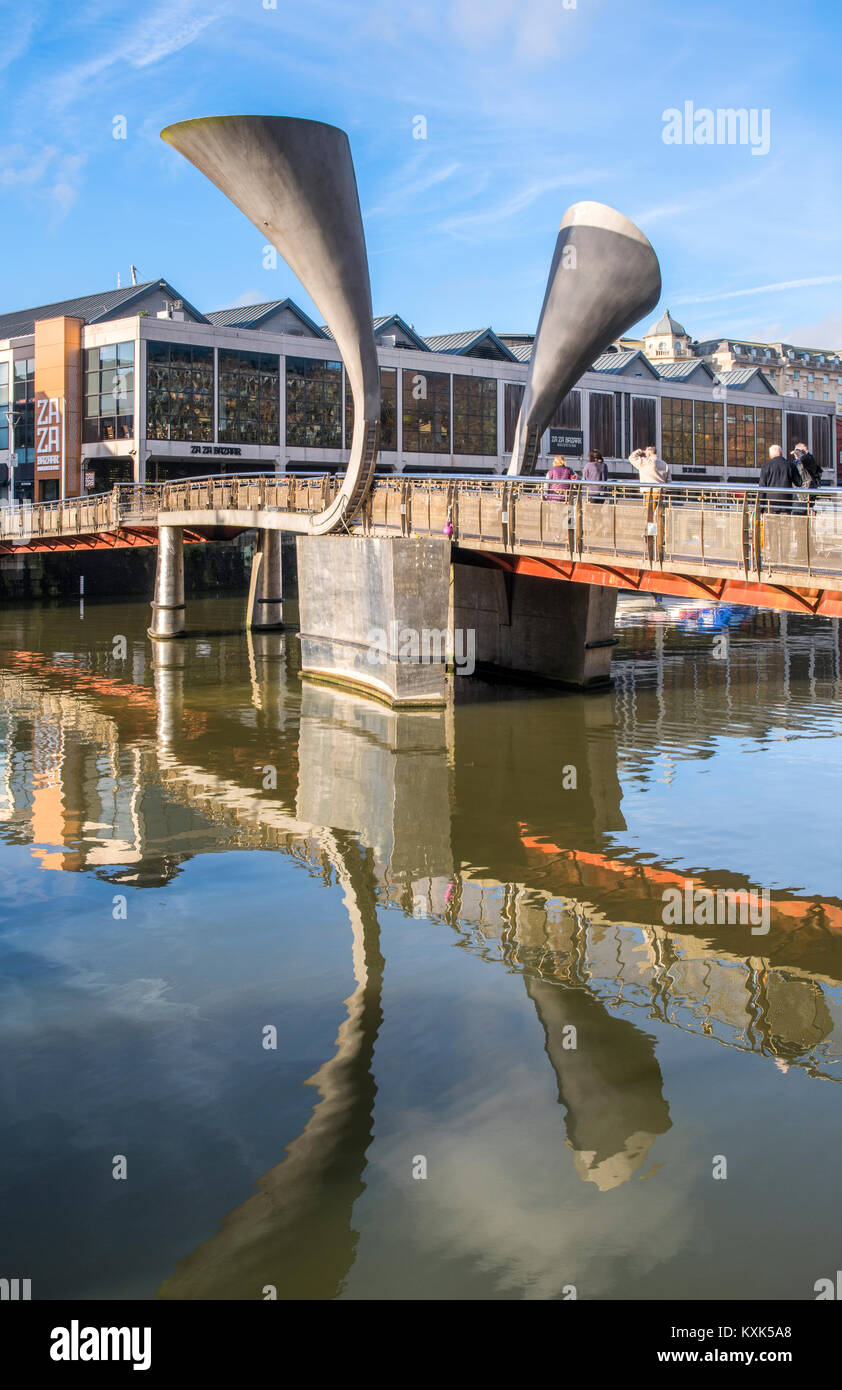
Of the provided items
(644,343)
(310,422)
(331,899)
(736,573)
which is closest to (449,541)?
(736,573)

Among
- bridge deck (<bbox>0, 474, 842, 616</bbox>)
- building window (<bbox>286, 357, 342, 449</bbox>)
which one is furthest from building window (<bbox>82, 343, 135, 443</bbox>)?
bridge deck (<bbox>0, 474, 842, 616</bbox>)

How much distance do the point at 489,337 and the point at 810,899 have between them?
70523 millimetres

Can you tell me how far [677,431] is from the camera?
92.6 metres

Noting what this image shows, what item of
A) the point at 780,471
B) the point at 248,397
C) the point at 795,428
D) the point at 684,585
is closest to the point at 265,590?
the point at 684,585

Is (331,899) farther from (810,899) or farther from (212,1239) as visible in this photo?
(212,1239)

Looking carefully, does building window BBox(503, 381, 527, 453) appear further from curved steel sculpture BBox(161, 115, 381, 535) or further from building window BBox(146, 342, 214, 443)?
curved steel sculpture BBox(161, 115, 381, 535)

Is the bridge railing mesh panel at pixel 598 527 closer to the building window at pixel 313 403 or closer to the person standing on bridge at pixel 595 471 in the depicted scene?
the person standing on bridge at pixel 595 471

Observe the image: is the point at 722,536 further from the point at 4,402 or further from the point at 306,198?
the point at 4,402

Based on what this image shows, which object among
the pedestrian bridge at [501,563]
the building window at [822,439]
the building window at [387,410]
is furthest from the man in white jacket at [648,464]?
the building window at [822,439]

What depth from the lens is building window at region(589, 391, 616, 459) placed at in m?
85.6

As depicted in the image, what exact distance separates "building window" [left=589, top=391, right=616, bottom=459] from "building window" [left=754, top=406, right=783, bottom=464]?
58.0 ft

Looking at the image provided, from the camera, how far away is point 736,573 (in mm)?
18828

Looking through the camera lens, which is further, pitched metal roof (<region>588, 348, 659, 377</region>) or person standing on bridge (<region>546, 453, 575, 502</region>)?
pitched metal roof (<region>588, 348, 659, 377</region>)

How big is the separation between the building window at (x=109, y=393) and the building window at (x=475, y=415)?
73.1 feet
